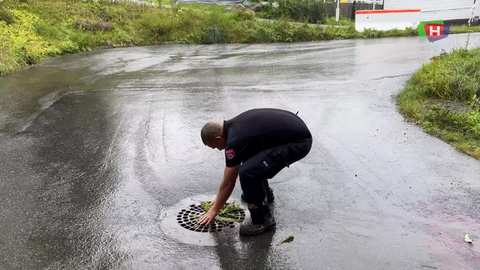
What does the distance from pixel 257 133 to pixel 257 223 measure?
0.87 metres

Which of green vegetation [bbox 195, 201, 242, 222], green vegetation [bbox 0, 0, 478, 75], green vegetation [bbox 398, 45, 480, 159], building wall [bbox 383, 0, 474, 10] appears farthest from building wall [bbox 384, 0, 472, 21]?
green vegetation [bbox 195, 201, 242, 222]

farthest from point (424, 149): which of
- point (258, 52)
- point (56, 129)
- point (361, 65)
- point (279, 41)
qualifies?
point (279, 41)

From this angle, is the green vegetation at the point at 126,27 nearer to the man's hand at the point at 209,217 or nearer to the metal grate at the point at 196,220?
the metal grate at the point at 196,220

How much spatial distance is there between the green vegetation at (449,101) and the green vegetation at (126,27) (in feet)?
36.8

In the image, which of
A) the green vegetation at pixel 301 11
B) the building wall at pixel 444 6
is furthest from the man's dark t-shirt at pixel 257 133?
the building wall at pixel 444 6

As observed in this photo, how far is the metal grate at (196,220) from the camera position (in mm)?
4001

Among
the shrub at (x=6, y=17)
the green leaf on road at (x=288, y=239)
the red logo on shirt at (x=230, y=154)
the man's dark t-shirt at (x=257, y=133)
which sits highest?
the shrub at (x=6, y=17)

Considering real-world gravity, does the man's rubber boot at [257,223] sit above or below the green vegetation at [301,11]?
below

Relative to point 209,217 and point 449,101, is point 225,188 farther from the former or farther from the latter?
point 449,101

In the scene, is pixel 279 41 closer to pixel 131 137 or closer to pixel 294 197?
pixel 131 137

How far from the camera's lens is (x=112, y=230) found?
3.96 m

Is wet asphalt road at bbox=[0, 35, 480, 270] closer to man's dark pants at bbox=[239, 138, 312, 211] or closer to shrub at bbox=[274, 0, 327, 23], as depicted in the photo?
man's dark pants at bbox=[239, 138, 312, 211]

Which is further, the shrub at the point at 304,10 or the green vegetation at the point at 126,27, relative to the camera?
the shrub at the point at 304,10

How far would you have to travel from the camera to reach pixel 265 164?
3.63 meters
